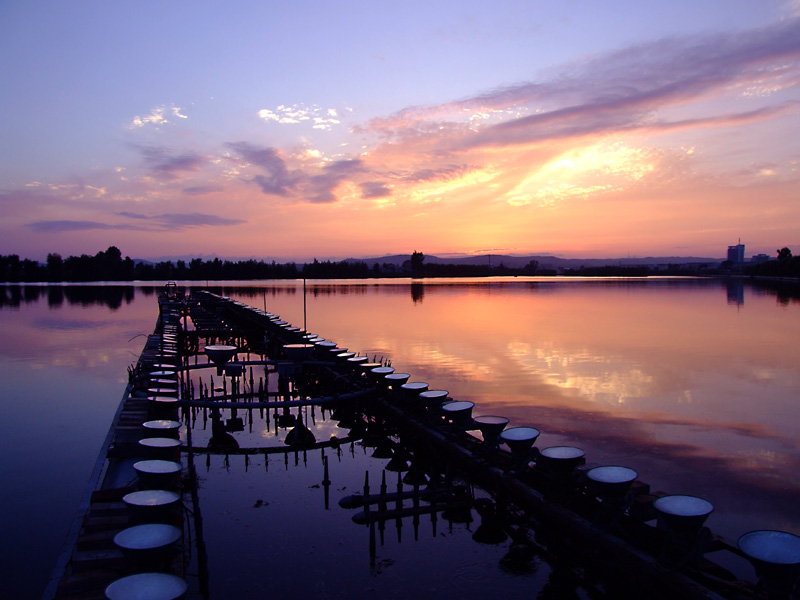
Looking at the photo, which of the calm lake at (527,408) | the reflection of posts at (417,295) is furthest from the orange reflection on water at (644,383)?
the reflection of posts at (417,295)

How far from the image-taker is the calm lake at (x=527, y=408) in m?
8.51

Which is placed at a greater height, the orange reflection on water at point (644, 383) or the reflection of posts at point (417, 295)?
the reflection of posts at point (417, 295)

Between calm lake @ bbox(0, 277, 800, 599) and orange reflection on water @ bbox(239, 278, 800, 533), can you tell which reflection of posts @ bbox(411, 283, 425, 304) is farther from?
calm lake @ bbox(0, 277, 800, 599)

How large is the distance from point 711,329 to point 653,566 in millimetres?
35305

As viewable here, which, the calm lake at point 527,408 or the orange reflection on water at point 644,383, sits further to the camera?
the orange reflection on water at point 644,383

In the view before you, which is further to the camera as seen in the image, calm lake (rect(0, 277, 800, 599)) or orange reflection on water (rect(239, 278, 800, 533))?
orange reflection on water (rect(239, 278, 800, 533))

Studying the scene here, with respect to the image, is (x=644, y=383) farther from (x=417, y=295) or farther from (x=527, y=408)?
(x=417, y=295)

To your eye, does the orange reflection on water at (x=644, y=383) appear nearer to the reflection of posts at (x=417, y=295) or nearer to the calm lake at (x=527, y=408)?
the calm lake at (x=527, y=408)

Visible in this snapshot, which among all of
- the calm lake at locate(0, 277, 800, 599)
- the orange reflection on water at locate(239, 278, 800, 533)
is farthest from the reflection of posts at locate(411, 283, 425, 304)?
the calm lake at locate(0, 277, 800, 599)

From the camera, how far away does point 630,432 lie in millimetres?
13266

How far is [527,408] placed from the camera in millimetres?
15492

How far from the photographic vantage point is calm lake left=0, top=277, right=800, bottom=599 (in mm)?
8508

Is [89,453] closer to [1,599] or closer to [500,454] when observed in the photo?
[1,599]

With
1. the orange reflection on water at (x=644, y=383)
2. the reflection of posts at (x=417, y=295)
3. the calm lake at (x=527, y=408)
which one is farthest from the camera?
the reflection of posts at (x=417, y=295)
